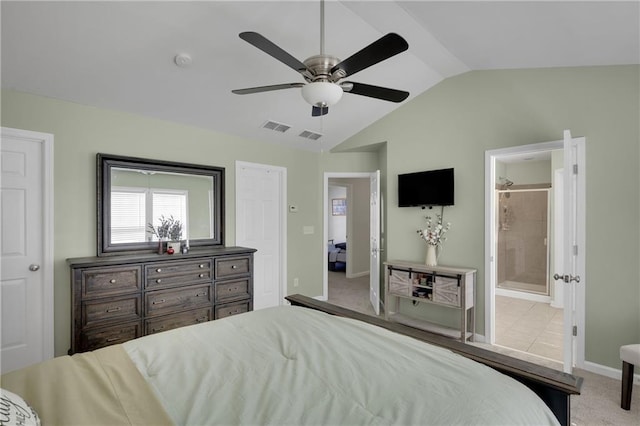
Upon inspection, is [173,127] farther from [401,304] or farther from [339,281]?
Answer: [339,281]

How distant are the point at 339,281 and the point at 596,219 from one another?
182 inches

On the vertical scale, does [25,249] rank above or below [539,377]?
above

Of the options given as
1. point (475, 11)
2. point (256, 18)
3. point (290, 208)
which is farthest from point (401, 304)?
point (256, 18)

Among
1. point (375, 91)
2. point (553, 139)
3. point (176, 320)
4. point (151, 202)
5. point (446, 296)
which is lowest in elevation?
point (176, 320)

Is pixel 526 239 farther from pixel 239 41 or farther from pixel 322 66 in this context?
pixel 239 41

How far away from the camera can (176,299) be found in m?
3.20

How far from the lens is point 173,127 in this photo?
367cm

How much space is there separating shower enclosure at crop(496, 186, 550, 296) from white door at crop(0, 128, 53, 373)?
6.34 metres

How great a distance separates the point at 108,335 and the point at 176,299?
0.61 meters

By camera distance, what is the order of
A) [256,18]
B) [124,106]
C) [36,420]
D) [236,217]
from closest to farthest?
[36,420] → [256,18] → [124,106] → [236,217]

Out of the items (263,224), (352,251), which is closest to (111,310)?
(263,224)

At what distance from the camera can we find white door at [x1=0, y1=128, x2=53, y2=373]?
8.95ft

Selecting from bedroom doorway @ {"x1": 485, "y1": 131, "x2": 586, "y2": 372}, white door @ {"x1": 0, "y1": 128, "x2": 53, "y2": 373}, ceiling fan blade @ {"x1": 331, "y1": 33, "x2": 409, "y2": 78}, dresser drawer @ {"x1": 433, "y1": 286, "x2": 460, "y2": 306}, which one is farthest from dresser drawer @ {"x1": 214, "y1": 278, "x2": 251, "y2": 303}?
bedroom doorway @ {"x1": 485, "y1": 131, "x2": 586, "y2": 372}

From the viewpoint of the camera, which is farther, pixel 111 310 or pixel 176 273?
pixel 176 273
